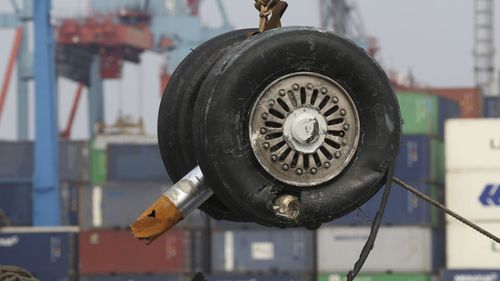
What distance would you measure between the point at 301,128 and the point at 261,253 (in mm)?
50764

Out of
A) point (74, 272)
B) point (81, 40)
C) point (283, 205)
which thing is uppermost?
point (81, 40)

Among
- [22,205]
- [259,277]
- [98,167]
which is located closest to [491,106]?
[22,205]

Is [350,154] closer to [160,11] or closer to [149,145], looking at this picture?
[149,145]

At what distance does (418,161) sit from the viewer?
56906 mm

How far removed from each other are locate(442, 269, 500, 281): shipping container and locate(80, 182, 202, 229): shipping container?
1039cm

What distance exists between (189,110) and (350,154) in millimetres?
888

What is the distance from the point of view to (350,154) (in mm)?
5492

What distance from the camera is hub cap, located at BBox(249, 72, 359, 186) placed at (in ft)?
17.6

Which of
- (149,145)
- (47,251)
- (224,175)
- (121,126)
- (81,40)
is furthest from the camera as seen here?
(81,40)

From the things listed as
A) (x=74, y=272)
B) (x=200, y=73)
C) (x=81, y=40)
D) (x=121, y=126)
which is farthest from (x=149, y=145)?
(x=200, y=73)

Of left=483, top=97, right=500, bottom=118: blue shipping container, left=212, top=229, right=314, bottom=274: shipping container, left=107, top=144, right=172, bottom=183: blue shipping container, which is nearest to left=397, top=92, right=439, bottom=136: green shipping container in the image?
left=212, top=229, right=314, bottom=274: shipping container

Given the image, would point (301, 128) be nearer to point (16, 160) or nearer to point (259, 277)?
point (259, 277)

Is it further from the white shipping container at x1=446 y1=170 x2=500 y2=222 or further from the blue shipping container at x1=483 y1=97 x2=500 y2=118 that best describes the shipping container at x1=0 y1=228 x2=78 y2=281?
the blue shipping container at x1=483 y1=97 x2=500 y2=118

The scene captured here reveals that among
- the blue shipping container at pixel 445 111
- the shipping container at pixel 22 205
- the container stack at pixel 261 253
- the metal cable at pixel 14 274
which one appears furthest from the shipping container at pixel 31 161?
the metal cable at pixel 14 274
